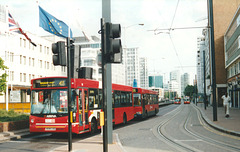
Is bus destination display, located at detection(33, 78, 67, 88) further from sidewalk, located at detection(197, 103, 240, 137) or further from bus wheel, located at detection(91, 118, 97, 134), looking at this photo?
sidewalk, located at detection(197, 103, 240, 137)

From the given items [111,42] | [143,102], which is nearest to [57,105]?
[111,42]

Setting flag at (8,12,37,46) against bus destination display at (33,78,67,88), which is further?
flag at (8,12,37,46)

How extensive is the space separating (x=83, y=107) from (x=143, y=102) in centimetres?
1186

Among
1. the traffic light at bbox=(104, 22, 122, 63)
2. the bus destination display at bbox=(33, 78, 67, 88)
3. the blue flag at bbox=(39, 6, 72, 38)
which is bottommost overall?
the bus destination display at bbox=(33, 78, 67, 88)

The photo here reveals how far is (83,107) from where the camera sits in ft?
45.3

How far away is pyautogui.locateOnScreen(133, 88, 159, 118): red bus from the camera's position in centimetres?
2324

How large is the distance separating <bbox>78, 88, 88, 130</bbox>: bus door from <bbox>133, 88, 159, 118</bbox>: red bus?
8981mm

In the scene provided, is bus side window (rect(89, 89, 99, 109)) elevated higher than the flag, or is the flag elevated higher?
Answer: the flag

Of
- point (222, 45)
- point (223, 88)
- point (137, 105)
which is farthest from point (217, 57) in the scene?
point (137, 105)

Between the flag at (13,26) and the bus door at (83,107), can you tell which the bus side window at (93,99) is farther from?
the flag at (13,26)

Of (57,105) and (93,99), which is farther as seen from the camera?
(93,99)

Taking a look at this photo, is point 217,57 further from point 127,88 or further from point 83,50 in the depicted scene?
point 83,50

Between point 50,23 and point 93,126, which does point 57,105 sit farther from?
point 50,23

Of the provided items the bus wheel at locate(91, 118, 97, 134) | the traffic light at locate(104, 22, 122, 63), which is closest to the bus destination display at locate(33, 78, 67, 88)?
the bus wheel at locate(91, 118, 97, 134)
